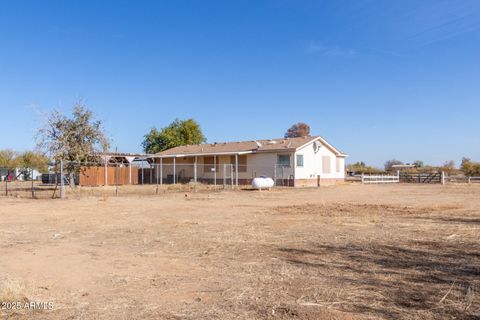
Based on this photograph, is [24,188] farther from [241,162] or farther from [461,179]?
[461,179]

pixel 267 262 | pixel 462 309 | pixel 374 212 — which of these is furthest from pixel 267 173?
pixel 462 309

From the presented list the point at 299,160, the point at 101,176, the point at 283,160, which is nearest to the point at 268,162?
the point at 283,160

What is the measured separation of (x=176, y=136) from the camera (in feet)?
222

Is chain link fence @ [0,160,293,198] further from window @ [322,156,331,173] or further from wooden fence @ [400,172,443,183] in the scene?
wooden fence @ [400,172,443,183]

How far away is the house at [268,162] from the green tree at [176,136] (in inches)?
763

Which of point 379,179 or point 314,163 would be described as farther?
point 379,179

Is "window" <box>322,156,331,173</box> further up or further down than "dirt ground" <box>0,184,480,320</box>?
further up

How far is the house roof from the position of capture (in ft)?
133

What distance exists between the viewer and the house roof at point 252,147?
133 ft

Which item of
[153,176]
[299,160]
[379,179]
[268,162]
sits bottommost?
[379,179]

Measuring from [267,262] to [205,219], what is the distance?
7090mm

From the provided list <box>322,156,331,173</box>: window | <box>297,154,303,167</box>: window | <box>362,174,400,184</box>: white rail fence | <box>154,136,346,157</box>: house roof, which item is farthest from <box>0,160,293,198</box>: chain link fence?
<box>362,174,400,184</box>: white rail fence

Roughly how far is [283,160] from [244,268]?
3270 centimetres

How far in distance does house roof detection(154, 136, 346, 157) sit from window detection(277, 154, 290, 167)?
29.4 inches
